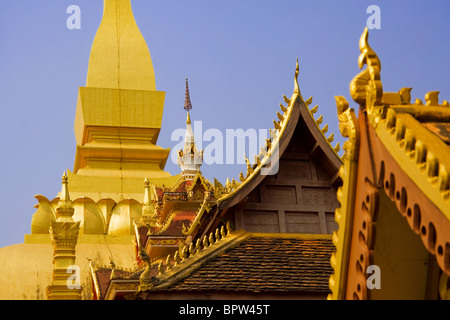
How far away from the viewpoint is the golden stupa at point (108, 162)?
31641 millimetres

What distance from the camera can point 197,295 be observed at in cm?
1252

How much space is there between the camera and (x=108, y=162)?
38.4 meters

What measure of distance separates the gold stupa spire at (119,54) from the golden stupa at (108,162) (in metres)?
0.04

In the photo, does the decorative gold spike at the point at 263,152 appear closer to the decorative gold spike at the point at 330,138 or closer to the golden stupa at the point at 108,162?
the decorative gold spike at the point at 330,138

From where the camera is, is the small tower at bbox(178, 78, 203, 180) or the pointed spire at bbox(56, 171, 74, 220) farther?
the small tower at bbox(178, 78, 203, 180)

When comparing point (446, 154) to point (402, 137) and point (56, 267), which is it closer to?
point (402, 137)

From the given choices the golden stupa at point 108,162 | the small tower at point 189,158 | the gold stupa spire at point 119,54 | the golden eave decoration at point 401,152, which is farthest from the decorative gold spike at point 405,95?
the gold stupa spire at point 119,54

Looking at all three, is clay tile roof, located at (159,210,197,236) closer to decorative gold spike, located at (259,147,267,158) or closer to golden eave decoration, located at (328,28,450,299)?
decorative gold spike, located at (259,147,267,158)

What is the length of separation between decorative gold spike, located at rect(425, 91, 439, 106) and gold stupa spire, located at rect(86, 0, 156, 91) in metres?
33.4

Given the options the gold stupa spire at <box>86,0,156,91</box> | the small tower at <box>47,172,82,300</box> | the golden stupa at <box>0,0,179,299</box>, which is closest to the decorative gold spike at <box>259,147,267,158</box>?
the small tower at <box>47,172,82,300</box>

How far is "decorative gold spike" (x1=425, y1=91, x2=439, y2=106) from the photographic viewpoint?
692cm

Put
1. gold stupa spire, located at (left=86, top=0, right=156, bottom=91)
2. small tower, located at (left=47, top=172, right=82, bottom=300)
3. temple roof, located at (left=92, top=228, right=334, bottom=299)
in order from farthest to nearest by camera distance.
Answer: gold stupa spire, located at (left=86, top=0, right=156, bottom=91) → small tower, located at (left=47, top=172, right=82, bottom=300) → temple roof, located at (left=92, top=228, right=334, bottom=299)

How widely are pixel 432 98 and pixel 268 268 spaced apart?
6.49 meters

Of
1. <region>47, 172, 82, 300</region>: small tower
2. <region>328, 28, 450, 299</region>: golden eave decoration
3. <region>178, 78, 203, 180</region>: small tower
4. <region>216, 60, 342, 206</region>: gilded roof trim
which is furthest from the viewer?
<region>178, 78, 203, 180</region>: small tower
